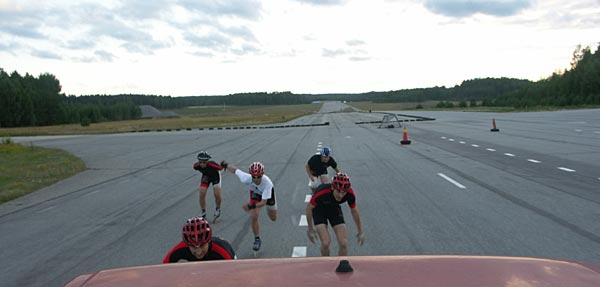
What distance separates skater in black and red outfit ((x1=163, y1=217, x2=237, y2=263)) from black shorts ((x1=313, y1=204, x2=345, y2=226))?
89.5 inches

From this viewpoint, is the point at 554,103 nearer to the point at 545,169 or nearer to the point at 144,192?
the point at 545,169

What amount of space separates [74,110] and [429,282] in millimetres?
131711

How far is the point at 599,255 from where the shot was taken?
21.5ft

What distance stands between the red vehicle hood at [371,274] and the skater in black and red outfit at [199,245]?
1620 millimetres

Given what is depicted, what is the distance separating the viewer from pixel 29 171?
2031 cm

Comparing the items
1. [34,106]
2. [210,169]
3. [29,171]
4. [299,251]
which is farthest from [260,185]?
[34,106]

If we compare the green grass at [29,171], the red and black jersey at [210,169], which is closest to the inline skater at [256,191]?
the red and black jersey at [210,169]

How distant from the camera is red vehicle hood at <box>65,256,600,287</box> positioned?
2373mm

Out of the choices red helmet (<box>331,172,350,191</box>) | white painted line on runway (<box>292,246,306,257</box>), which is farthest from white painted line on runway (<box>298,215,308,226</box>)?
red helmet (<box>331,172,350,191</box>)

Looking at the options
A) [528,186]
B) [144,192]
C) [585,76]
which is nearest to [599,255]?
[528,186]

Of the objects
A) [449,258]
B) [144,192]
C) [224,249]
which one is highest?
[449,258]

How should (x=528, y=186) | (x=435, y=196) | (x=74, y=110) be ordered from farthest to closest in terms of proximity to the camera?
1. (x=74, y=110)
2. (x=528, y=186)
3. (x=435, y=196)

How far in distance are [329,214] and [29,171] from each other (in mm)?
17674

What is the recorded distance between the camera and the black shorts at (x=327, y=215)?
269 inches
